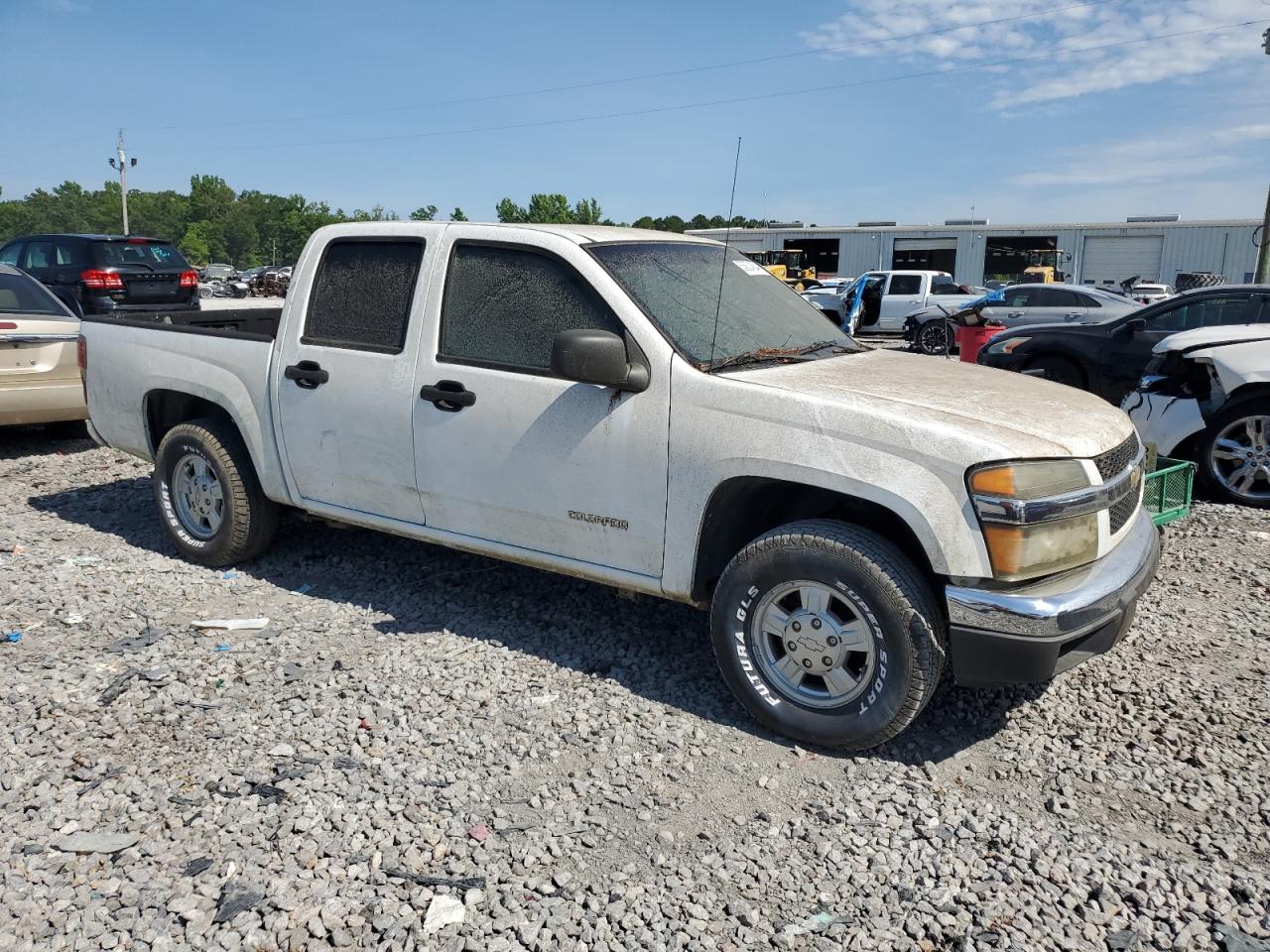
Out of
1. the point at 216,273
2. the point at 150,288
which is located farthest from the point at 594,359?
the point at 216,273

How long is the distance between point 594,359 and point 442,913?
1.95 meters

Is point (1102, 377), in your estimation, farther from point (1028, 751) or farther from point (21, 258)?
point (21, 258)

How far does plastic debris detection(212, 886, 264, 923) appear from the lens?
8.96 ft

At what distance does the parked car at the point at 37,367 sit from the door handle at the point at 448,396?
5104 mm

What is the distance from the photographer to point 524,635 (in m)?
4.68

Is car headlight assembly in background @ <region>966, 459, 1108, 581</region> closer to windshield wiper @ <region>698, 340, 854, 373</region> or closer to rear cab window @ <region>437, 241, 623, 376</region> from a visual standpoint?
windshield wiper @ <region>698, 340, 854, 373</region>

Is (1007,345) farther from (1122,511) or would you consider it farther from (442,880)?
(442,880)

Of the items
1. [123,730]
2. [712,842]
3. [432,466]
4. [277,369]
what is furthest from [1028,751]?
[277,369]

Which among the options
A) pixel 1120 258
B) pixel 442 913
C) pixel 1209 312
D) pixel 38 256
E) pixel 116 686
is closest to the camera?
pixel 442 913

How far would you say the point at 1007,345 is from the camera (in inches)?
416

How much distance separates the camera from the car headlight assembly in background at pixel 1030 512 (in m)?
3.20

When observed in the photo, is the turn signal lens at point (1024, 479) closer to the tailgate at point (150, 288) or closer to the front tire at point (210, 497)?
the front tire at point (210, 497)

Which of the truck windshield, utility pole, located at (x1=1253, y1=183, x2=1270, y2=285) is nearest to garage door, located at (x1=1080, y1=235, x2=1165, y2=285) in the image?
utility pole, located at (x1=1253, y1=183, x2=1270, y2=285)

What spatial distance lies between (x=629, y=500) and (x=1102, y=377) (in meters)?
7.50
